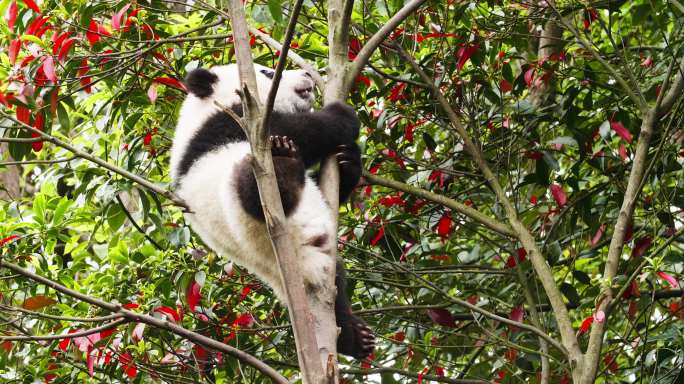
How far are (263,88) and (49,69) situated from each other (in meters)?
1.16

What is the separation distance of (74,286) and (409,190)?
188 cm

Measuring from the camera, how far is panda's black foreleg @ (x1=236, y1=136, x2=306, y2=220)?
11.5ft

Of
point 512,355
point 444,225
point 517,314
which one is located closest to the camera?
point 517,314

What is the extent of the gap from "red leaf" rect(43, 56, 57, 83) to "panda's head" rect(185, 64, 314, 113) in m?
0.67

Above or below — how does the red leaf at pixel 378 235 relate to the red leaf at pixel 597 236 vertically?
above

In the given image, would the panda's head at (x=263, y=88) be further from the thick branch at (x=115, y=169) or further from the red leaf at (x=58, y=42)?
the thick branch at (x=115, y=169)

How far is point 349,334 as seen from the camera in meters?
3.90

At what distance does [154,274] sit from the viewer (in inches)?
182

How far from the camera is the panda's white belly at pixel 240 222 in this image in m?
3.55

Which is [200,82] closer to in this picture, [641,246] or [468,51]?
[468,51]

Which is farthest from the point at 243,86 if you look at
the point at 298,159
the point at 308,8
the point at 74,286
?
the point at 308,8

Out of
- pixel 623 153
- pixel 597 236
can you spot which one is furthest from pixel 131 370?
pixel 623 153

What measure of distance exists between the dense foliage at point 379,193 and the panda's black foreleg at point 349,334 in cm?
27

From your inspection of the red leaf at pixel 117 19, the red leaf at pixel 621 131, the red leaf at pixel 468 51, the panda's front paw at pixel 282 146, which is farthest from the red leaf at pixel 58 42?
the red leaf at pixel 621 131
